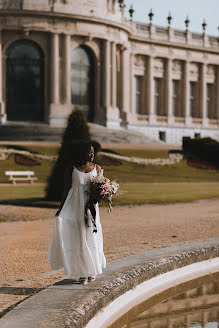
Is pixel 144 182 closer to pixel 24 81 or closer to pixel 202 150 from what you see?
pixel 202 150

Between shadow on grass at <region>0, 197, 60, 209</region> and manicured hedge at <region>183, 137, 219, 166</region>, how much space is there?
22.3 meters

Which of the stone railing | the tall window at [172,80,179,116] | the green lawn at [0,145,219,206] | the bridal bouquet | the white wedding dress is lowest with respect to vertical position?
the green lawn at [0,145,219,206]

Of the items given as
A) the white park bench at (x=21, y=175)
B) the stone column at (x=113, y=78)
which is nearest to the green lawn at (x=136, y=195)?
the white park bench at (x=21, y=175)

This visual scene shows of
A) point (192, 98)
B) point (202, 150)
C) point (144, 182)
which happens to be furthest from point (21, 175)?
point (192, 98)

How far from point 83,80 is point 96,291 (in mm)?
49379

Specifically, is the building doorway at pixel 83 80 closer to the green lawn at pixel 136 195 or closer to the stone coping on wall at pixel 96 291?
the green lawn at pixel 136 195

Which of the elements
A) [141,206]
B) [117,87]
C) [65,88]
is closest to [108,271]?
[141,206]

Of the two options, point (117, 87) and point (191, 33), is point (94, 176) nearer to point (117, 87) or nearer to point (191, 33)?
point (117, 87)

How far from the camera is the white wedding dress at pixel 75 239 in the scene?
24.8ft

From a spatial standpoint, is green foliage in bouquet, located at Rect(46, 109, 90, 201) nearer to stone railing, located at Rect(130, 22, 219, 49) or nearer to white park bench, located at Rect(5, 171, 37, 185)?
white park bench, located at Rect(5, 171, 37, 185)

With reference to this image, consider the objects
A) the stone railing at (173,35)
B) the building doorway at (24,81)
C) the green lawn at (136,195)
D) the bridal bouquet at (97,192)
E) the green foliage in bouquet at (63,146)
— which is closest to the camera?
the bridal bouquet at (97,192)

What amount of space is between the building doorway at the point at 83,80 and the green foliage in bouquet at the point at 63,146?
112ft

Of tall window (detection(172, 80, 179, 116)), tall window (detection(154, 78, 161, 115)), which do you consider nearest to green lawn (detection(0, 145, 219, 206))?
tall window (detection(154, 78, 161, 115))

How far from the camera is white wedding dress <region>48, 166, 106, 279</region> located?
7.57m
